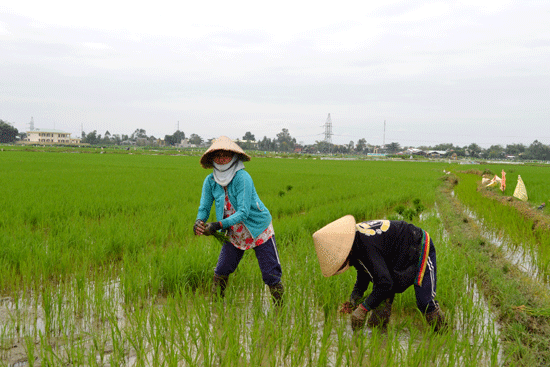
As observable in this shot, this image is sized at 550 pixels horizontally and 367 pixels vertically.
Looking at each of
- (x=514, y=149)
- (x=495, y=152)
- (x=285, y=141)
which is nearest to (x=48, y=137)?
(x=285, y=141)

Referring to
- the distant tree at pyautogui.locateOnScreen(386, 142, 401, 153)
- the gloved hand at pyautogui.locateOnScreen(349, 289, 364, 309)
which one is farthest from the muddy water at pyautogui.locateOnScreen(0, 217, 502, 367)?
the distant tree at pyautogui.locateOnScreen(386, 142, 401, 153)

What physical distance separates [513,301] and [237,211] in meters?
1.97

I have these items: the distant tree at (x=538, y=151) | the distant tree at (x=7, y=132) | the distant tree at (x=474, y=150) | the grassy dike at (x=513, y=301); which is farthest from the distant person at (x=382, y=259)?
the distant tree at (x=538, y=151)

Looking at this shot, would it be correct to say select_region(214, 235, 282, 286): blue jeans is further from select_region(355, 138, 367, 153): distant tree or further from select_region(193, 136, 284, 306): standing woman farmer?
select_region(355, 138, 367, 153): distant tree

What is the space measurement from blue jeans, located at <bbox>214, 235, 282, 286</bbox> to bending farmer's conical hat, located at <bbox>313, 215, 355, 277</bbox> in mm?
459

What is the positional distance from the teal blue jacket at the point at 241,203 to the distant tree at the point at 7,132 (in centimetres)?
7623

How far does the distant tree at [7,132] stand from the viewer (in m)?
61.8

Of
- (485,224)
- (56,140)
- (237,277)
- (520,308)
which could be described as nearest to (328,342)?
(237,277)

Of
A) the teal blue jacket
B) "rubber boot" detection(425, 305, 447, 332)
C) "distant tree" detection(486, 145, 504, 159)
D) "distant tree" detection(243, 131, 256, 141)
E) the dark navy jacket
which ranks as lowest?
"rubber boot" detection(425, 305, 447, 332)

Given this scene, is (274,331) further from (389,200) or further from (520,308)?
(389,200)

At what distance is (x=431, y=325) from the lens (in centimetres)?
198

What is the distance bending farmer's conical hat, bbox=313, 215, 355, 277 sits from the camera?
1.70 m

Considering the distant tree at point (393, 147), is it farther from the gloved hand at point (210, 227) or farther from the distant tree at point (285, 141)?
the gloved hand at point (210, 227)

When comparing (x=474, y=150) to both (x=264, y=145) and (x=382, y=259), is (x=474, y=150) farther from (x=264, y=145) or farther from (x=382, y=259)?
(x=382, y=259)
